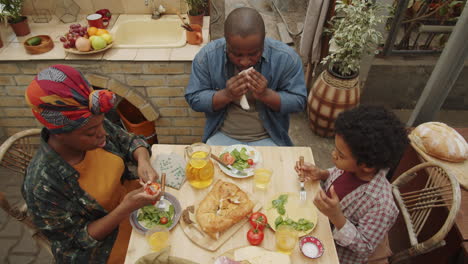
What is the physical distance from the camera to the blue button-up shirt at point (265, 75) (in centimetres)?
247

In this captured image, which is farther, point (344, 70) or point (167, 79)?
point (344, 70)

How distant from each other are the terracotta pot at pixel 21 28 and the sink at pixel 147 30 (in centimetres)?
86

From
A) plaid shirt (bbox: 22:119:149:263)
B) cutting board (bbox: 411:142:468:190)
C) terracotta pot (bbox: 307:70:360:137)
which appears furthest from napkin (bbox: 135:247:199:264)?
terracotta pot (bbox: 307:70:360:137)

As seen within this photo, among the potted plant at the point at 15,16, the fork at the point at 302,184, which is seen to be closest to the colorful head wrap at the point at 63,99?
the fork at the point at 302,184

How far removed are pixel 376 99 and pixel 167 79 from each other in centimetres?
305

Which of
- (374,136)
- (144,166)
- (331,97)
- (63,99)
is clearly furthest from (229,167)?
(331,97)

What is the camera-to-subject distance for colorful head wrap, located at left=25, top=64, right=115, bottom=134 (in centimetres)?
140

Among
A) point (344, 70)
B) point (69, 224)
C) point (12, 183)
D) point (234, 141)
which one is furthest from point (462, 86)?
point (12, 183)

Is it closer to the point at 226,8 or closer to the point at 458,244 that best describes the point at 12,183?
the point at 226,8

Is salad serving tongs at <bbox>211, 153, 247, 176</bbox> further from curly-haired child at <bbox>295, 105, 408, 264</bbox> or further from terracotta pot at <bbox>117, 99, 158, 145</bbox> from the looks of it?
terracotta pot at <bbox>117, 99, 158, 145</bbox>

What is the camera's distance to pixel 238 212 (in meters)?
1.72

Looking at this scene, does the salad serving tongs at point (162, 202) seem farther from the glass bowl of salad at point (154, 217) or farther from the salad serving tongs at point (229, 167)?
the salad serving tongs at point (229, 167)

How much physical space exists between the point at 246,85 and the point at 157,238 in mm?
1124

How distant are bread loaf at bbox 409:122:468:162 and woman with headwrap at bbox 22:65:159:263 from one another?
Result: 1.99 m
